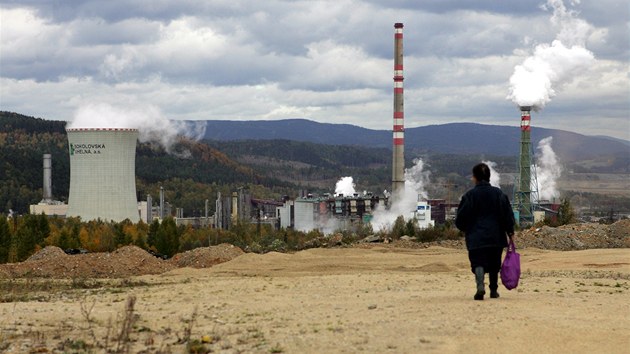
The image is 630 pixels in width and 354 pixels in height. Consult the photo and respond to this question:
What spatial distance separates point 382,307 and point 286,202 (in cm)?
6421

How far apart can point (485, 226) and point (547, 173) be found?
80568 mm

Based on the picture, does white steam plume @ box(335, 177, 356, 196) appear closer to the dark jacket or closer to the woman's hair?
the woman's hair

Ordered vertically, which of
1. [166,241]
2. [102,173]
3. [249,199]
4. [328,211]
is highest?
[102,173]

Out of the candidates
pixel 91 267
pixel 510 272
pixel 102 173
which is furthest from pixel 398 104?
pixel 510 272

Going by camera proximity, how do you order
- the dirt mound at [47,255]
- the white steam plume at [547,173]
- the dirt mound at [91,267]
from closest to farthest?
the dirt mound at [91,267], the dirt mound at [47,255], the white steam plume at [547,173]

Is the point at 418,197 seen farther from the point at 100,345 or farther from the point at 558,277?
the point at 100,345

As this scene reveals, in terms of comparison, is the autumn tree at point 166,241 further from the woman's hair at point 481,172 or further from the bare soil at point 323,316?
the woman's hair at point 481,172

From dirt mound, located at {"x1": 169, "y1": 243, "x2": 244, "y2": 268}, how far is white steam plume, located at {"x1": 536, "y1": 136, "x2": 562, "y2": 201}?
54.6 m

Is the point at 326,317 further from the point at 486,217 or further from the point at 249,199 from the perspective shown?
the point at 249,199

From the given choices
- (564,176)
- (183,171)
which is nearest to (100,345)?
(564,176)

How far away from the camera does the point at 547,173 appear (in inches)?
3524

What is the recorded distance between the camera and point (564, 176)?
325 ft

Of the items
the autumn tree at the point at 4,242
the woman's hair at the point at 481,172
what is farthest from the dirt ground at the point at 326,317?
the autumn tree at the point at 4,242

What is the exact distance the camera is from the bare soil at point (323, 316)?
28.8ft
